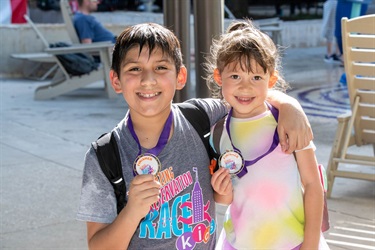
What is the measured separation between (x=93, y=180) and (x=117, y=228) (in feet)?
0.57

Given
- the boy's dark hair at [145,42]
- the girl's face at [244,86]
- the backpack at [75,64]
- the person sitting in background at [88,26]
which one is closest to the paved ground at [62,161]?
the backpack at [75,64]

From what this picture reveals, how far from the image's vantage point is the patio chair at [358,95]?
5539 millimetres

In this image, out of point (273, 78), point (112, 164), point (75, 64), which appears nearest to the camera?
point (112, 164)

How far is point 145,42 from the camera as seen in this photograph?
2.53 metres

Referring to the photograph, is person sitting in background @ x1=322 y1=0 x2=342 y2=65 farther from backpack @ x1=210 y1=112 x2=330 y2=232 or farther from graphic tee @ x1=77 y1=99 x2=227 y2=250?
graphic tee @ x1=77 y1=99 x2=227 y2=250

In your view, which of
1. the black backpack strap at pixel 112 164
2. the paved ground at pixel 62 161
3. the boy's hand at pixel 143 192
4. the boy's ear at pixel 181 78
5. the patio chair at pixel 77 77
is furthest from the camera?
the patio chair at pixel 77 77

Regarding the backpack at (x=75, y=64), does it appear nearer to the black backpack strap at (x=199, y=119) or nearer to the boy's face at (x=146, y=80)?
the black backpack strap at (x=199, y=119)

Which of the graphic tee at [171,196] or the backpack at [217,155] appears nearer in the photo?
the graphic tee at [171,196]

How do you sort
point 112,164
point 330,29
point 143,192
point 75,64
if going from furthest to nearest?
point 330,29
point 75,64
point 112,164
point 143,192

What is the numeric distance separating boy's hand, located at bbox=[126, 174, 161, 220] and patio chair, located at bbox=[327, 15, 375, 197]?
348 cm

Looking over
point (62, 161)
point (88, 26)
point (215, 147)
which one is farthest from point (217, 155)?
point (88, 26)

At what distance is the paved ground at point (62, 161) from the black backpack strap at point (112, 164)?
7.51ft

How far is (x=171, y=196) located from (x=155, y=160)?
0.66ft

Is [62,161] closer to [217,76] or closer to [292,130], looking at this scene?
[217,76]
